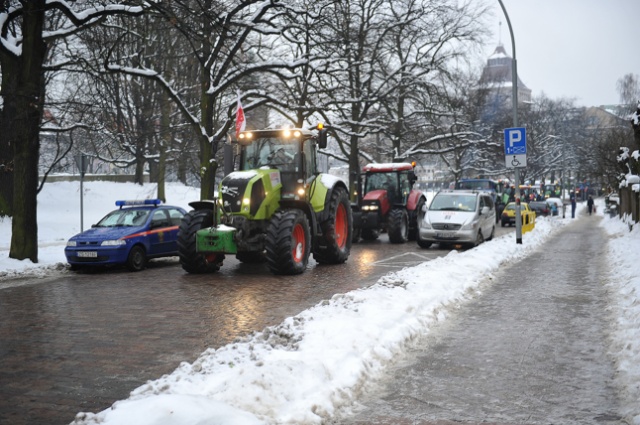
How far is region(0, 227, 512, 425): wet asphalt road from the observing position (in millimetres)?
5438

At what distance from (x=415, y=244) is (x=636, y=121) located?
9.16 meters

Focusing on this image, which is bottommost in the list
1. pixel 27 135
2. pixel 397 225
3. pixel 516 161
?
pixel 397 225

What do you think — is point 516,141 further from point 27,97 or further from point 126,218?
point 27,97

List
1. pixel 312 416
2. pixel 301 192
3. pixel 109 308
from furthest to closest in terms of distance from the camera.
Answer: pixel 301 192
pixel 109 308
pixel 312 416

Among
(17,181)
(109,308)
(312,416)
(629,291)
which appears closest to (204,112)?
(17,181)

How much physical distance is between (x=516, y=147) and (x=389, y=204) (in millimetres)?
4950

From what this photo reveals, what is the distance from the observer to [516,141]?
1952cm

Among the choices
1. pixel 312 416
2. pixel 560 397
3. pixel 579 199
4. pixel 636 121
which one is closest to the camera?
pixel 312 416

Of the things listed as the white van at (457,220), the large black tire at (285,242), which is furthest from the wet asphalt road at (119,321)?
the white van at (457,220)

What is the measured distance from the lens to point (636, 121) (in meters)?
23.1

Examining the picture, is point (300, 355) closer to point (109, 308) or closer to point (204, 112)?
point (109, 308)

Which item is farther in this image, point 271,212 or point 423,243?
point 423,243

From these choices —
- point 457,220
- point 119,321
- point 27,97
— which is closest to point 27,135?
point 27,97

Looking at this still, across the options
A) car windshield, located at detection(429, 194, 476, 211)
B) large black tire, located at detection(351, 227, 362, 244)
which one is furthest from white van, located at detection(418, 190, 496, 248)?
large black tire, located at detection(351, 227, 362, 244)
